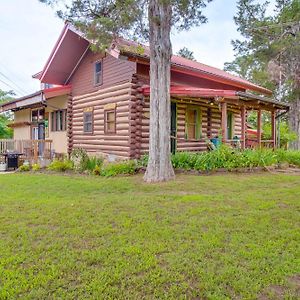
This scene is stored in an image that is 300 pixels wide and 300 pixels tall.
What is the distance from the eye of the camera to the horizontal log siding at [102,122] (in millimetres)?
11930

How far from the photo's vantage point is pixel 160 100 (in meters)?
8.80

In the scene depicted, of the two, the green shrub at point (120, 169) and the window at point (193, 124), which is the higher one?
the window at point (193, 124)

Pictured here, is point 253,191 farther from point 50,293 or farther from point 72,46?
point 72,46

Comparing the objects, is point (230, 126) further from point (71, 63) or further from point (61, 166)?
point (61, 166)

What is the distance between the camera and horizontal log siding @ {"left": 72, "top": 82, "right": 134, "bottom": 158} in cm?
1193

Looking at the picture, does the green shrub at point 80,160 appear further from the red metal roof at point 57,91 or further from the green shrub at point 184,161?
the red metal roof at point 57,91

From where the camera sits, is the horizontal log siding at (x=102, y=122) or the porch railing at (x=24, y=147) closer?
the horizontal log siding at (x=102, y=122)

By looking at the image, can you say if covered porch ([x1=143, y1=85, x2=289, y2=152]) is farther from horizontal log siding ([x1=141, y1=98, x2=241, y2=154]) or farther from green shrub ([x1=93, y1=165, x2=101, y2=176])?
green shrub ([x1=93, y1=165, x2=101, y2=176])

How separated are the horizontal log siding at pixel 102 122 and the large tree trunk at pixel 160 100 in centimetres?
293

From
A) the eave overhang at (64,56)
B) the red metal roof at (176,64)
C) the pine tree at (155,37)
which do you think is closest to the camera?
the pine tree at (155,37)

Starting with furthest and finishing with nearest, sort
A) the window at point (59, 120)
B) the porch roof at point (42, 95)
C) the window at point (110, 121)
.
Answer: the window at point (59, 120), the porch roof at point (42, 95), the window at point (110, 121)

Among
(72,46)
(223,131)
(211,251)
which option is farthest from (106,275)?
(72,46)

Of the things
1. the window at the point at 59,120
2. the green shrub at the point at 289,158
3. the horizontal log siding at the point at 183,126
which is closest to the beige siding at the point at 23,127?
the window at the point at 59,120

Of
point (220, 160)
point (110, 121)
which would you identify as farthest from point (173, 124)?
point (220, 160)
